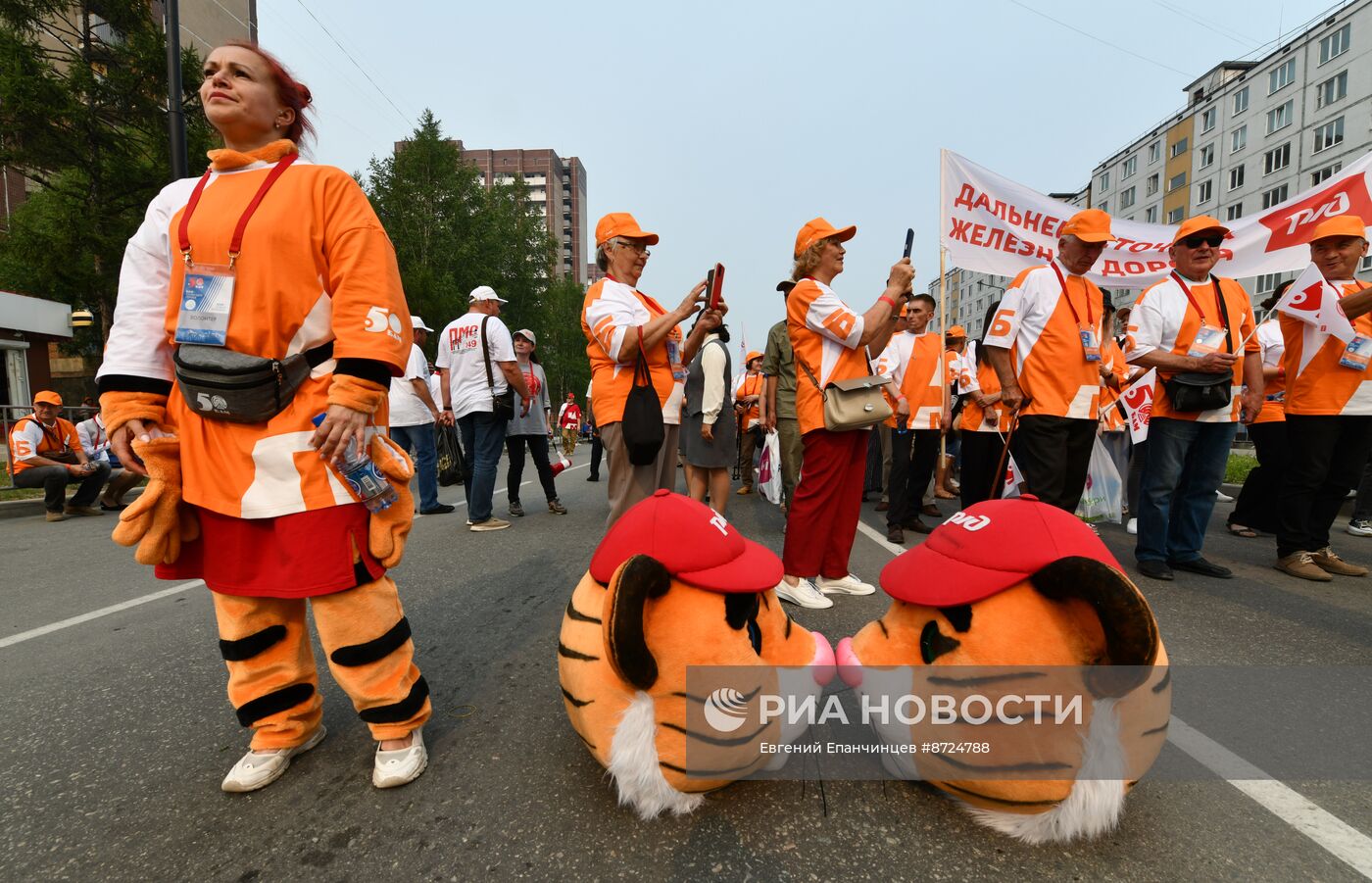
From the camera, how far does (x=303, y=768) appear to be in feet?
6.01

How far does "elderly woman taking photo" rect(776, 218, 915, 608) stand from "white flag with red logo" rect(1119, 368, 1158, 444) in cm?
388

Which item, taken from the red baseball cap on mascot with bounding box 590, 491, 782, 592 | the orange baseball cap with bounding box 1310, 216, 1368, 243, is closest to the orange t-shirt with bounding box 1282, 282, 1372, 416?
the orange baseball cap with bounding box 1310, 216, 1368, 243

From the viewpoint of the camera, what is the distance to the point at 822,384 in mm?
3104

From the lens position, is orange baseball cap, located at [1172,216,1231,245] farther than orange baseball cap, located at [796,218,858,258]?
Yes

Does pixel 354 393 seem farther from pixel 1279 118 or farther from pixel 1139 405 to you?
pixel 1279 118

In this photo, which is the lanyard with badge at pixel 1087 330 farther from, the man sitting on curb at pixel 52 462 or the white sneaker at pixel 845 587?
the man sitting on curb at pixel 52 462

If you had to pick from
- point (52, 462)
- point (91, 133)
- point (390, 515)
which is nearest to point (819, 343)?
point (390, 515)

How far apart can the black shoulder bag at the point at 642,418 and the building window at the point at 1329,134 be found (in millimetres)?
48511

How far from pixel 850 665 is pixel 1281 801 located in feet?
3.83

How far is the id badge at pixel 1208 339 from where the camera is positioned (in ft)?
12.5

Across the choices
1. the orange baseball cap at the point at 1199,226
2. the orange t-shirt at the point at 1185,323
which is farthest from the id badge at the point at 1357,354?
the orange baseball cap at the point at 1199,226

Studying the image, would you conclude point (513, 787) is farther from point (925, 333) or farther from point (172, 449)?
point (925, 333)

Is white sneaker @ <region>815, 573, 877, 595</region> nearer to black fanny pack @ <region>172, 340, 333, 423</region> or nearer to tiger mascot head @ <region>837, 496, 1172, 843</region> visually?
tiger mascot head @ <region>837, 496, 1172, 843</region>

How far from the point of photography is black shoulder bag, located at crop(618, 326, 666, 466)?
267 centimetres
